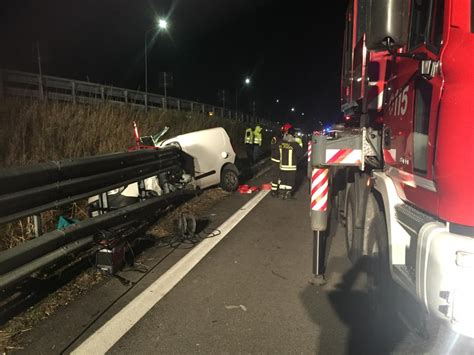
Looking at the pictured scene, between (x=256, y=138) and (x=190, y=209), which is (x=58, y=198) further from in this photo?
(x=256, y=138)

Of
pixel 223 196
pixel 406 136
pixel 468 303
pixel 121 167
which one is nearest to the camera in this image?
pixel 468 303

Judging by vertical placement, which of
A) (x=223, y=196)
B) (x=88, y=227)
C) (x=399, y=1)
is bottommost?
(x=223, y=196)

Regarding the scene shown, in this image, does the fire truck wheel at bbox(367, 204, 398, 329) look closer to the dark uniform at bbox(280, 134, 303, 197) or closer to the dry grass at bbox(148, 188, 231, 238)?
the dry grass at bbox(148, 188, 231, 238)

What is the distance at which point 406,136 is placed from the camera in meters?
3.27

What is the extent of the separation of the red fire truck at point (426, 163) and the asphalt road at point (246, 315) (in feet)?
1.32

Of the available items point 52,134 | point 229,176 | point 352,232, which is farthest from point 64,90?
point 352,232

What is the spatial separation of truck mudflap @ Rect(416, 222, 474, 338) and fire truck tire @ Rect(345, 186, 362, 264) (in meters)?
2.10

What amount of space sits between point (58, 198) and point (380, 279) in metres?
3.16

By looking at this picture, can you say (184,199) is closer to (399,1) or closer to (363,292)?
(363,292)

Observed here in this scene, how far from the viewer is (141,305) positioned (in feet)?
13.7

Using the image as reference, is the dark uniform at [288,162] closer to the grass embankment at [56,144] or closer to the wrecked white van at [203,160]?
the wrecked white van at [203,160]

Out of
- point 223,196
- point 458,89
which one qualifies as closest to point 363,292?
point 458,89

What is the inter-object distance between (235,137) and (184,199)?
15.8m

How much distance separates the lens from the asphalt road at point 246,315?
3.48 m
